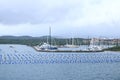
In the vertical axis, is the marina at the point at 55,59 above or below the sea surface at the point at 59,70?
above

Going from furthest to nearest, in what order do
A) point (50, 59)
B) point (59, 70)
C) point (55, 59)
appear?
point (55, 59), point (50, 59), point (59, 70)

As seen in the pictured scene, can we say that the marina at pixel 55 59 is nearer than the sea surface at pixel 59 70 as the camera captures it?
No

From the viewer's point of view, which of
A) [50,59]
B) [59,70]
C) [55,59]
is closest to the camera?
[59,70]

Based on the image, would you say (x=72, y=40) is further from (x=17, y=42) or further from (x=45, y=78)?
(x=45, y=78)

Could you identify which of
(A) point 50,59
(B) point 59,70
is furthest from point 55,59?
(B) point 59,70

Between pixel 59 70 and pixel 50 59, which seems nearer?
pixel 59 70

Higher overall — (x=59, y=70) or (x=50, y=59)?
(x=50, y=59)

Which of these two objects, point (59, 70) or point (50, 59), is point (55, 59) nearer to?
point (50, 59)

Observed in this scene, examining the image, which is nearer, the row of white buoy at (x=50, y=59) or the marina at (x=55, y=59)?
the row of white buoy at (x=50, y=59)

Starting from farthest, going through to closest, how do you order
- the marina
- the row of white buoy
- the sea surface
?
the marina → the row of white buoy → the sea surface

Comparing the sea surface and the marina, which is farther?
the marina

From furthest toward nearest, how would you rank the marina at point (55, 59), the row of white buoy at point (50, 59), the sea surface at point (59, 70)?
the marina at point (55, 59)
the row of white buoy at point (50, 59)
the sea surface at point (59, 70)

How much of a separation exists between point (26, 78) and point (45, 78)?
1546mm

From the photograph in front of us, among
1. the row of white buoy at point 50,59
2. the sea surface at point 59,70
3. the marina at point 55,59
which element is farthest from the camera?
the marina at point 55,59
